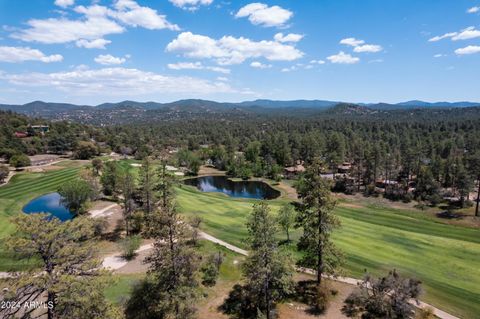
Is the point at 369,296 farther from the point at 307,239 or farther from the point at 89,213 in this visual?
the point at 89,213

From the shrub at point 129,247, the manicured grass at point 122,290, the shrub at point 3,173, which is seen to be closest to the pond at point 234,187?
the shrub at point 3,173

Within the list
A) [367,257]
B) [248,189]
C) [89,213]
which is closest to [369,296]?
[367,257]

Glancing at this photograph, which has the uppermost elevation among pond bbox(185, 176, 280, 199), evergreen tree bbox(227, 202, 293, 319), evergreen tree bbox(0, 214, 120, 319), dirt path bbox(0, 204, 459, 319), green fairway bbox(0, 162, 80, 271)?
evergreen tree bbox(0, 214, 120, 319)

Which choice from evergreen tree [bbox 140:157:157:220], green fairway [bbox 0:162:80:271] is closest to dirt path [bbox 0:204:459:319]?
evergreen tree [bbox 140:157:157:220]

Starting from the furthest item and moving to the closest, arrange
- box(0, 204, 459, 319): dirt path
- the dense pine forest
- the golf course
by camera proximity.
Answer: the dense pine forest < the golf course < box(0, 204, 459, 319): dirt path

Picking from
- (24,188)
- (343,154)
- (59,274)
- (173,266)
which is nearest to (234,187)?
(343,154)

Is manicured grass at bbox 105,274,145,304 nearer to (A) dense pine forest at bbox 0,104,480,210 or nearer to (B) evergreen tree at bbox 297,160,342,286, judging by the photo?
(B) evergreen tree at bbox 297,160,342,286
